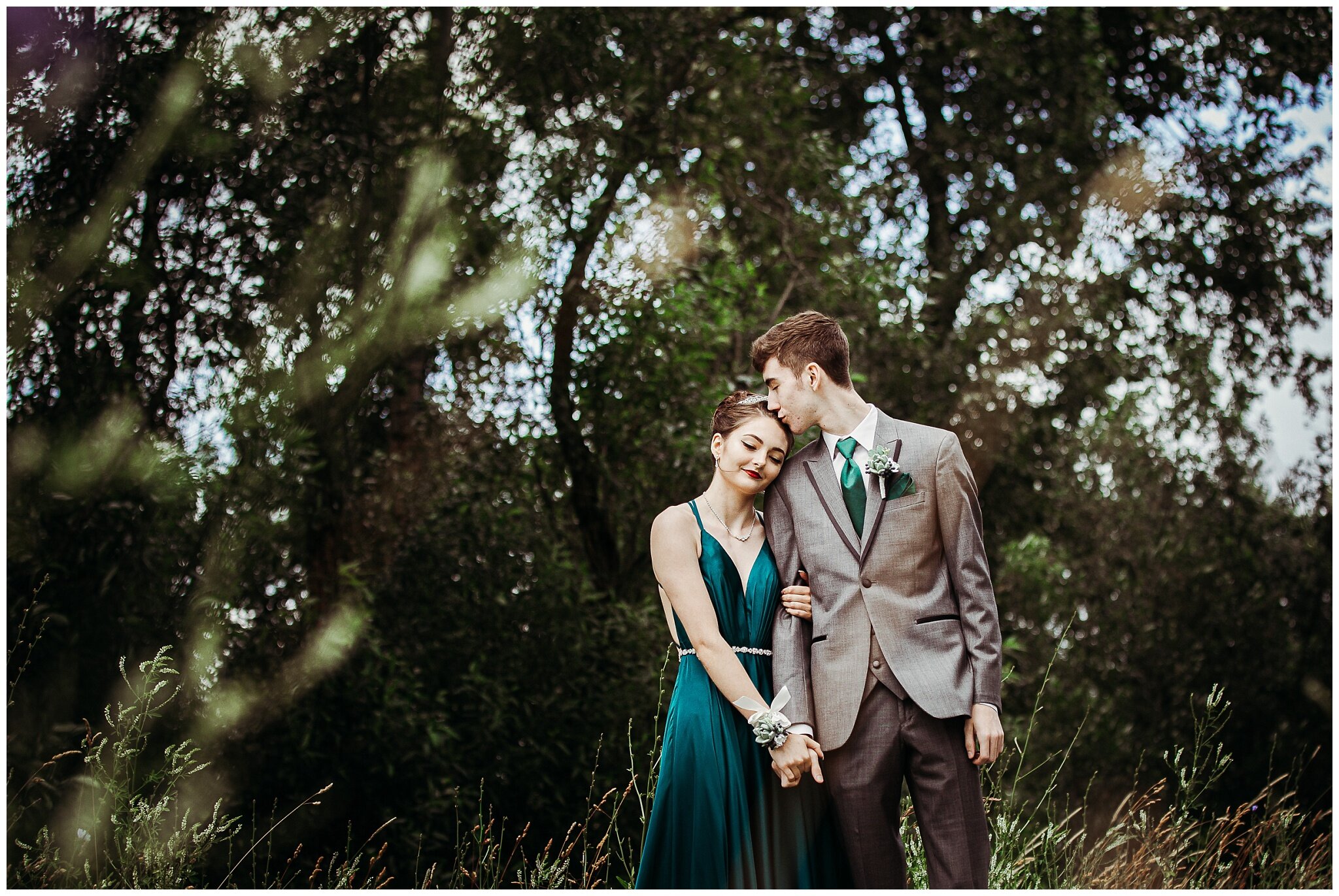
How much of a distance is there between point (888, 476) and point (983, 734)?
695mm

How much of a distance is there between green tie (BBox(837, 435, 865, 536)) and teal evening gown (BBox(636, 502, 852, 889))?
11.3 inches

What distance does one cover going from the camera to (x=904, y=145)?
9.07 meters

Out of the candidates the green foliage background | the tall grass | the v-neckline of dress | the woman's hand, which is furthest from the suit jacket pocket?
the green foliage background

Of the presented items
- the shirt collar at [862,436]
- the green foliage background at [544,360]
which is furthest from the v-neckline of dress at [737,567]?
the green foliage background at [544,360]

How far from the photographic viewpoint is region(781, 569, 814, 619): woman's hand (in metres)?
2.76

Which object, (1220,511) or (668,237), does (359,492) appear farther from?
(1220,511)

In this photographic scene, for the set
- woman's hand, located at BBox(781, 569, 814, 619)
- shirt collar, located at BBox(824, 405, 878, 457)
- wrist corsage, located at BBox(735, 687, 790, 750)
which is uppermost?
shirt collar, located at BBox(824, 405, 878, 457)

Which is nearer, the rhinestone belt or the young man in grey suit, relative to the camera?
the young man in grey suit

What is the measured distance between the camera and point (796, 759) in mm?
2592

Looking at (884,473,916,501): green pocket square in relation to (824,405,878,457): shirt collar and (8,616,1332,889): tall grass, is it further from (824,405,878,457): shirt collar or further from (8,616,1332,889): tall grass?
(8,616,1332,889): tall grass

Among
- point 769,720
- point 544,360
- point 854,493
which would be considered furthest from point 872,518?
point 544,360

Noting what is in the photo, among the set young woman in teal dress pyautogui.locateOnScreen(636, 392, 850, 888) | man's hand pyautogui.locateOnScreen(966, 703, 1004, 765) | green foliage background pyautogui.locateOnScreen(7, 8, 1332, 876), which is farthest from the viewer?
green foliage background pyautogui.locateOnScreen(7, 8, 1332, 876)

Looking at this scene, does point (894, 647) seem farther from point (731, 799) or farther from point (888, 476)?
point (731, 799)

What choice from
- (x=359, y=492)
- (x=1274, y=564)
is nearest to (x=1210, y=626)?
(x=1274, y=564)
